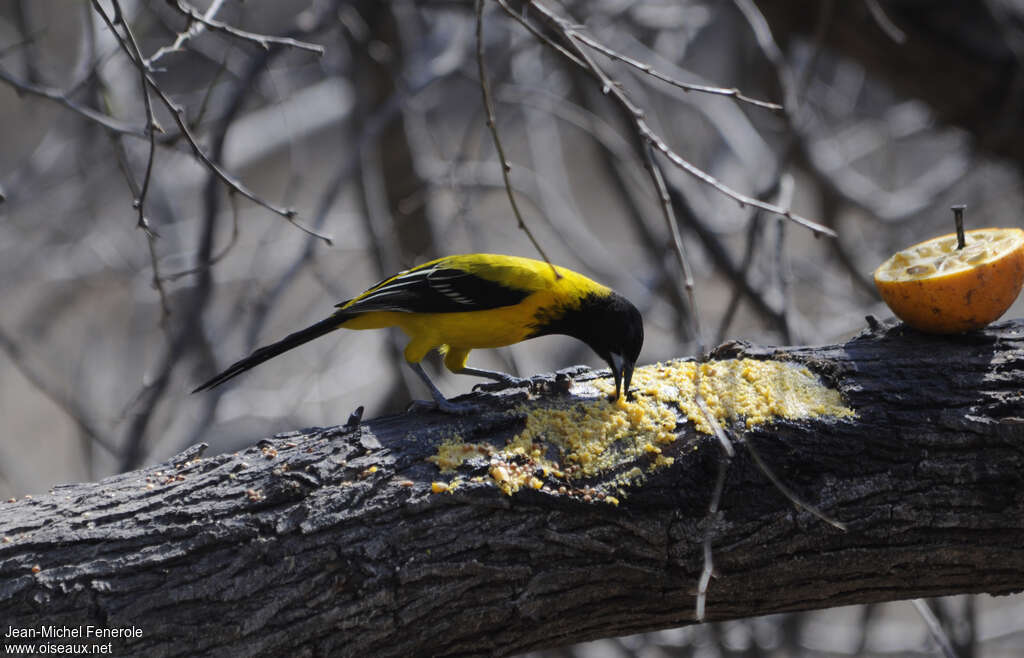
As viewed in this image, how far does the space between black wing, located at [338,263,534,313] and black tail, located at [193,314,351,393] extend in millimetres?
109

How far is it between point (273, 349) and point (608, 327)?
120 centimetres

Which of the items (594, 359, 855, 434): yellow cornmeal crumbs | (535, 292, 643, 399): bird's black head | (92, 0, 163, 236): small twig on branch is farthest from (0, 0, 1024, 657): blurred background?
(92, 0, 163, 236): small twig on branch

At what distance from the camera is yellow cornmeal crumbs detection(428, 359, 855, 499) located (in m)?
2.51

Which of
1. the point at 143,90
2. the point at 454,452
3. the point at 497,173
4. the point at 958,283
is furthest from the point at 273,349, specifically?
the point at 497,173

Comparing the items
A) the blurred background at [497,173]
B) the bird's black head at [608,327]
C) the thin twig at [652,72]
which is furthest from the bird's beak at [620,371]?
the thin twig at [652,72]

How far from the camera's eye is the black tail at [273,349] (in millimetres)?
3027

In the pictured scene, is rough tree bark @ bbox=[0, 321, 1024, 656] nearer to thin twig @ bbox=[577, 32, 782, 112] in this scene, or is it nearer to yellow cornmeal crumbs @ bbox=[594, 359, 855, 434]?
yellow cornmeal crumbs @ bbox=[594, 359, 855, 434]

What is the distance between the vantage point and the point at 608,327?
10.4ft

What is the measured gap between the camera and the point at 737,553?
2416mm

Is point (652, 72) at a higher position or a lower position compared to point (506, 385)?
higher

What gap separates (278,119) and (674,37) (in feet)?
9.90

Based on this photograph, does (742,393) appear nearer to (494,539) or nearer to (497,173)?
(494,539)

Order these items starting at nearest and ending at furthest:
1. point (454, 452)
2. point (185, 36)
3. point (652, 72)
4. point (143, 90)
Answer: point (652, 72) → point (143, 90) → point (185, 36) → point (454, 452)

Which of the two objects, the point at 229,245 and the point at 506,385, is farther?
the point at 506,385
